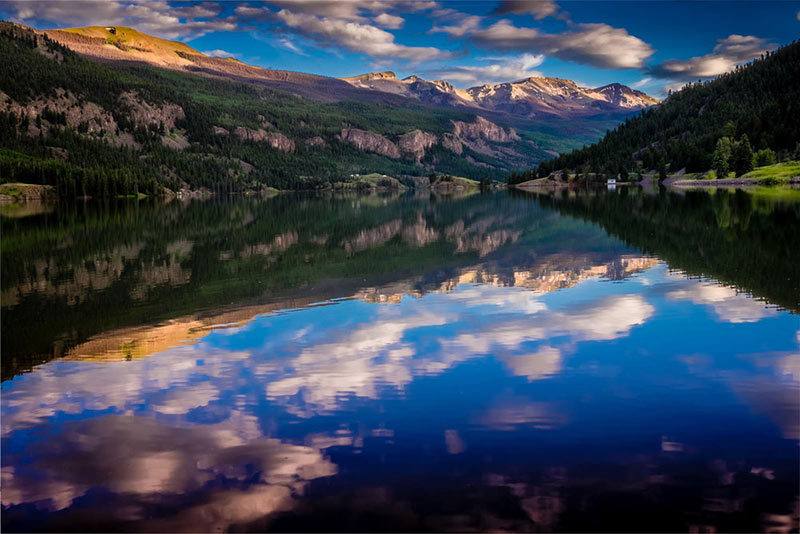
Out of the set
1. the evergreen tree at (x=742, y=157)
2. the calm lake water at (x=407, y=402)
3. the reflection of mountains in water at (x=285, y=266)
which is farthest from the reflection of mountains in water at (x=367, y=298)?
the evergreen tree at (x=742, y=157)

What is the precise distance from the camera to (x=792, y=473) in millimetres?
11664

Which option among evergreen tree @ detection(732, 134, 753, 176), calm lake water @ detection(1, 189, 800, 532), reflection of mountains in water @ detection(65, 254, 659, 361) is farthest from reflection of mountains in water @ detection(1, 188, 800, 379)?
evergreen tree @ detection(732, 134, 753, 176)

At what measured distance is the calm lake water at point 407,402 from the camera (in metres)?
11.0

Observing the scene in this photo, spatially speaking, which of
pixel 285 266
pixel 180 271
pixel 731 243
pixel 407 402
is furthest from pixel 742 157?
pixel 407 402

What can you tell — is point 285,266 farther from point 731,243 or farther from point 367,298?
point 731,243

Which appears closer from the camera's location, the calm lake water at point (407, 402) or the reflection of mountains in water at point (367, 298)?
the calm lake water at point (407, 402)

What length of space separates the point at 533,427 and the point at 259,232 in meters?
63.0

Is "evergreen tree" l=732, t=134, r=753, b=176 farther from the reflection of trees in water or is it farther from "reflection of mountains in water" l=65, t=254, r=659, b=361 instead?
"reflection of mountains in water" l=65, t=254, r=659, b=361

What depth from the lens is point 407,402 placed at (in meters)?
16.0

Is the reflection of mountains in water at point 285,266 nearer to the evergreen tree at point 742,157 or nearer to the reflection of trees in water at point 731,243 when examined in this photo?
the reflection of trees in water at point 731,243

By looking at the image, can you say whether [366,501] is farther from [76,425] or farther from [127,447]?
[76,425]

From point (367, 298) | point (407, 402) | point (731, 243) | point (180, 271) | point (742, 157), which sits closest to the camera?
point (407, 402)

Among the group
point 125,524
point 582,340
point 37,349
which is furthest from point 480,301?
point 125,524

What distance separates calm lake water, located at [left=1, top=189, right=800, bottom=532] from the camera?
11.0 m
